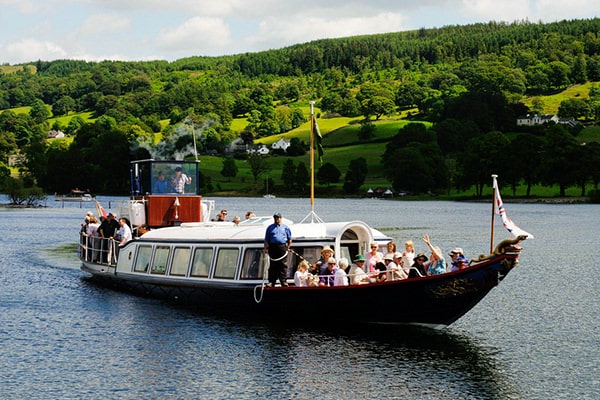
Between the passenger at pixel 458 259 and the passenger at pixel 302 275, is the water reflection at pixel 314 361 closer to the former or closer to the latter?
the passenger at pixel 302 275

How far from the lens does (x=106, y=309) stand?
37.2 m

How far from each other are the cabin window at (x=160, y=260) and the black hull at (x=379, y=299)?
4.18 meters

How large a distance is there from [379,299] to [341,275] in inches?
62.7

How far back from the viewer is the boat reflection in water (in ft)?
93.7

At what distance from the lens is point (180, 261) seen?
119 feet

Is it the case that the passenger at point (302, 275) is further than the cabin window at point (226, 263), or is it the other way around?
the cabin window at point (226, 263)

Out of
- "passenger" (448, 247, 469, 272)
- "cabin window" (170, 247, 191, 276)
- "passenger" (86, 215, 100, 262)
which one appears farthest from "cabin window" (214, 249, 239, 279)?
"passenger" (86, 215, 100, 262)

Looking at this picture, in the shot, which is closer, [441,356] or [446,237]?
[441,356]

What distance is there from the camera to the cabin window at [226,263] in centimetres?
3325

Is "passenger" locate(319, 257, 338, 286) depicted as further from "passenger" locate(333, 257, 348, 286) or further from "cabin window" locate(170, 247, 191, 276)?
"cabin window" locate(170, 247, 191, 276)

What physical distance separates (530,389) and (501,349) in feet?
17.3

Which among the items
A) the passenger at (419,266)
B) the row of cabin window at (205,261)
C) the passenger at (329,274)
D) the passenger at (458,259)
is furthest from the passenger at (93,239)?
the passenger at (458,259)

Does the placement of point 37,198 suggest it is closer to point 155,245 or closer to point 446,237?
point 446,237

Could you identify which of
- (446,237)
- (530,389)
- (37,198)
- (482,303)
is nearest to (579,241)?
(446,237)
